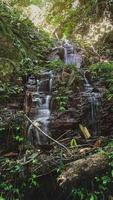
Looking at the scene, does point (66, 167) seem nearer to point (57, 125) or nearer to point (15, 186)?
point (15, 186)

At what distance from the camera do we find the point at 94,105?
6.86m

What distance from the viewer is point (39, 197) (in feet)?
19.2

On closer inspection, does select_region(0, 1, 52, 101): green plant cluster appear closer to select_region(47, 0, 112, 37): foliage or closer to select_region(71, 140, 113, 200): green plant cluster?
select_region(47, 0, 112, 37): foliage

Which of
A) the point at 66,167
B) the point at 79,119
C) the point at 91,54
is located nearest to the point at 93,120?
the point at 79,119

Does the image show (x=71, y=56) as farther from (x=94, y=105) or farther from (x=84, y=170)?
(x=84, y=170)

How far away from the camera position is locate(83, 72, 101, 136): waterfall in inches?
260

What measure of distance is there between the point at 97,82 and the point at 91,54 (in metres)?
3.13

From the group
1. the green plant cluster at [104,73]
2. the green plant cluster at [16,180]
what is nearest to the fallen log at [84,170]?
the green plant cluster at [16,180]

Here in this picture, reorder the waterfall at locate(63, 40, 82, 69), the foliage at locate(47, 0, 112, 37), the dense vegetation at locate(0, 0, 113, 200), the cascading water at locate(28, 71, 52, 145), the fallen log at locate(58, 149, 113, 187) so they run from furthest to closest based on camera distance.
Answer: the foliage at locate(47, 0, 112, 37) < the waterfall at locate(63, 40, 82, 69) < the cascading water at locate(28, 71, 52, 145) < the dense vegetation at locate(0, 0, 113, 200) < the fallen log at locate(58, 149, 113, 187)

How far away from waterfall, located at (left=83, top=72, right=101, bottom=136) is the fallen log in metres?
1.39

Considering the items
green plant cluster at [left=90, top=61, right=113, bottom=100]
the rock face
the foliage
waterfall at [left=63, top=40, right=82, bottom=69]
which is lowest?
the rock face

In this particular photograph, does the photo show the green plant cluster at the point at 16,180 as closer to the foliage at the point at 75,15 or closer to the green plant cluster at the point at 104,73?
the green plant cluster at the point at 104,73

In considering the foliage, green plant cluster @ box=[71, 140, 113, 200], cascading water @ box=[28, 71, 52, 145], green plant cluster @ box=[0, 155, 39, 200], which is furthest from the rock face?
the foliage

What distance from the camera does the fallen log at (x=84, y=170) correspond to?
507 centimetres
